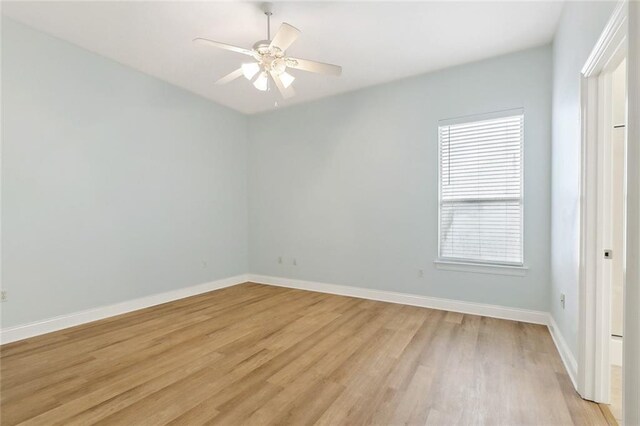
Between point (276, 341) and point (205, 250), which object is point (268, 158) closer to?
point (205, 250)

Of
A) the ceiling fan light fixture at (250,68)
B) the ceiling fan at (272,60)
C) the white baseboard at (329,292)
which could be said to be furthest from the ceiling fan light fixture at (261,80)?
the white baseboard at (329,292)

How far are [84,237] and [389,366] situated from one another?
3.63 m

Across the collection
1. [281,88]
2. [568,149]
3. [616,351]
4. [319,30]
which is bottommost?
[616,351]

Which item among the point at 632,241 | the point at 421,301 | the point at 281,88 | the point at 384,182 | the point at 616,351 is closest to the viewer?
the point at 632,241

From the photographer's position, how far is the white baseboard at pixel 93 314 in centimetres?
299

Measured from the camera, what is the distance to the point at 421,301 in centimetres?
398

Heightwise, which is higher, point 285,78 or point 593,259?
point 285,78

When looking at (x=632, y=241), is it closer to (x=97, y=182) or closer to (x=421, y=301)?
(x=421, y=301)

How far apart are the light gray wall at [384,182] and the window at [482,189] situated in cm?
11

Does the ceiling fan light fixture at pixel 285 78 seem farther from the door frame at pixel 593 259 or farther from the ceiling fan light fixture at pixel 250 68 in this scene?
the door frame at pixel 593 259

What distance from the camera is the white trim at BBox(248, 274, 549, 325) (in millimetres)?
3363

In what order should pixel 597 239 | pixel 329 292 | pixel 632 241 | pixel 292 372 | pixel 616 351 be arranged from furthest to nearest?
Result: pixel 329 292 < pixel 616 351 < pixel 292 372 < pixel 597 239 < pixel 632 241

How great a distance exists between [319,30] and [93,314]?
4.09 m

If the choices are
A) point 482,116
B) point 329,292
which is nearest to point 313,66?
point 482,116
